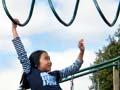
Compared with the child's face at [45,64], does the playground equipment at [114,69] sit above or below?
below

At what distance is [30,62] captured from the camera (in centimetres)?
484

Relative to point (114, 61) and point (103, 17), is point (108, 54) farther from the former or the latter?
point (103, 17)

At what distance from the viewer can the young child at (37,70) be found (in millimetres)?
4688

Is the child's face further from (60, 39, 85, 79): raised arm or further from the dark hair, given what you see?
(60, 39, 85, 79): raised arm

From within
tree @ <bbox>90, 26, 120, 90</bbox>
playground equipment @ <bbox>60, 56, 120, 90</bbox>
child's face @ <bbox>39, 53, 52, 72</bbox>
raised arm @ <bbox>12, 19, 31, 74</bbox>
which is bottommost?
tree @ <bbox>90, 26, 120, 90</bbox>

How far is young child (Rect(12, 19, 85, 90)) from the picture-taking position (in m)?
4.69

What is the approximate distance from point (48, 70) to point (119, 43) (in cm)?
3386

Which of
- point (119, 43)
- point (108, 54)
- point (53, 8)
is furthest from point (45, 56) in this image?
point (119, 43)

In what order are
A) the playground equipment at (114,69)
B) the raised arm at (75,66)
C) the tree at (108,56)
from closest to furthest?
the raised arm at (75,66)
the playground equipment at (114,69)
the tree at (108,56)

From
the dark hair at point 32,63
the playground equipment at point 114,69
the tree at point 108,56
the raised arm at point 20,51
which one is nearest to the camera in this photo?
the raised arm at point 20,51

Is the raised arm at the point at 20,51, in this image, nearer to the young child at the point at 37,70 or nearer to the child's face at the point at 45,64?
the young child at the point at 37,70

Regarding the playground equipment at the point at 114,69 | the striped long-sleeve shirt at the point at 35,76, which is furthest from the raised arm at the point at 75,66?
the playground equipment at the point at 114,69

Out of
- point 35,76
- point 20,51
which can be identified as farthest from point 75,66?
point 20,51

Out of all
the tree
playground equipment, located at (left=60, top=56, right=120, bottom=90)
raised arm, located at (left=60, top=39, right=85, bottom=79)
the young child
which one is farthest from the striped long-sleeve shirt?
the tree
